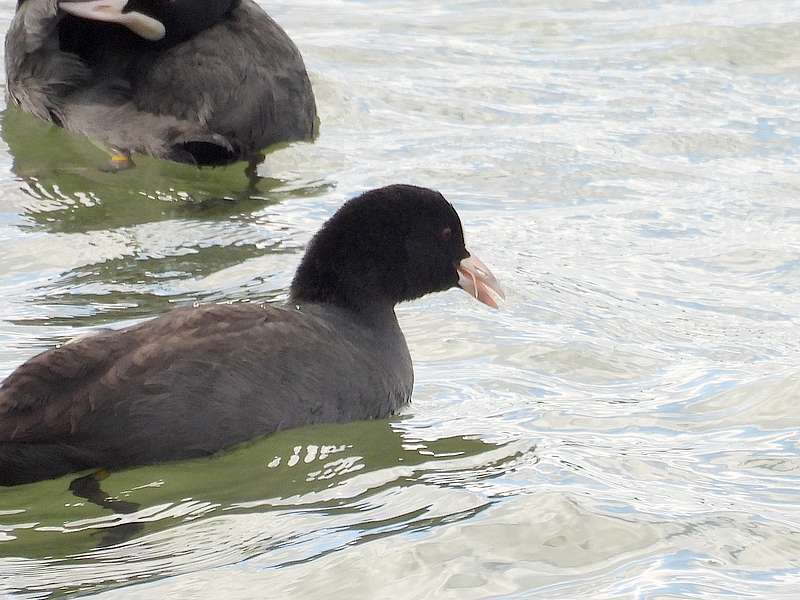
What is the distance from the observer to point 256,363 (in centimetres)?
573

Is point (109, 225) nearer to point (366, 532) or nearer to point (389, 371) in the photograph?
point (389, 371)

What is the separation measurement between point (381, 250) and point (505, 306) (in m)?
1.40

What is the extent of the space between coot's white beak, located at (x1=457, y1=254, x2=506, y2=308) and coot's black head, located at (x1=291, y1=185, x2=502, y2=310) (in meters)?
0.09

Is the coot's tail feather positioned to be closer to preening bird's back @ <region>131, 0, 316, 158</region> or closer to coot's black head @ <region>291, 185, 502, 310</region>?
coot's black head @ <region>291, 185, 502, 310</region>

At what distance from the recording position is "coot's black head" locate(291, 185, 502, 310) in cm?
649

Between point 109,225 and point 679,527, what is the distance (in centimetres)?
401

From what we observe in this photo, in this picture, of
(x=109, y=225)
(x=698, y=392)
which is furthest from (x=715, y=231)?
(x=109, y=225)

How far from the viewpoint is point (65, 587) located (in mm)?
4871

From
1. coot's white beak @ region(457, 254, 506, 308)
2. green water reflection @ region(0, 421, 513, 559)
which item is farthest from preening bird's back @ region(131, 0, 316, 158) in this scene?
green water reflection @ region(0, 421, 513, 559)

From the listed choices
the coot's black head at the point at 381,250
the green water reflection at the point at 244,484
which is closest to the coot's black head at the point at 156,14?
the coot's black head at the point at 381,250

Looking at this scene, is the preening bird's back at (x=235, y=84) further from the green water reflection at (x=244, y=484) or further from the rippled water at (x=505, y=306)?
the green water reflection at (x=244, y=484)

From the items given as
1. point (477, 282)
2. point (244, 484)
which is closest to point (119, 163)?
point (477, 282)

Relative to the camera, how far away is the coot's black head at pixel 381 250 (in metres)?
6.49

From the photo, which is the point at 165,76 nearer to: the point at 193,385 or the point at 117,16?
the point at 117,16
